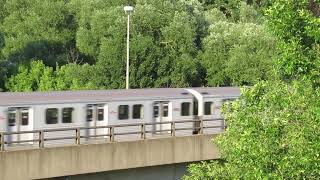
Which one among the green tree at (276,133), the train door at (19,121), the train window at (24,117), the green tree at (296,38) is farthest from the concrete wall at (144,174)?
the green tree at (296,38)

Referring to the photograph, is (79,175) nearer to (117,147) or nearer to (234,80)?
(117,147)

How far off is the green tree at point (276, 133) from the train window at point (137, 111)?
12.8 m

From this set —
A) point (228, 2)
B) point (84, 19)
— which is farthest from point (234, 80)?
point (228, 2)

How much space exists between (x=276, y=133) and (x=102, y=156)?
9.61 metres

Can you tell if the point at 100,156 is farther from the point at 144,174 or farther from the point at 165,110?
the point at 165,110

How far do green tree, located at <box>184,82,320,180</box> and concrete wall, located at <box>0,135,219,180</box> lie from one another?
7494 millimetres

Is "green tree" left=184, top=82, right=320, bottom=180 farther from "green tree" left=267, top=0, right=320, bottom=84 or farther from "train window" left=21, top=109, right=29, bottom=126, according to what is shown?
"train window" left=21, top=109, right=29, bottom=126

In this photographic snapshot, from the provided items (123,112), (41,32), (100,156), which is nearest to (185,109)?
(123,112)

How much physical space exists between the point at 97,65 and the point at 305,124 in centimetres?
3590

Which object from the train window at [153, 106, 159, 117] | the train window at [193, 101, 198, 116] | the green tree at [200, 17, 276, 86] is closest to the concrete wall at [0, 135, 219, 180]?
the train window at [153, 106, 159, 117]

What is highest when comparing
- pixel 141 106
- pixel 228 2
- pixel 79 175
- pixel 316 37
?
pixel 228 2

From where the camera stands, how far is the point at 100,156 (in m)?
20.2

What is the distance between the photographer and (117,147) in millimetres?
20641

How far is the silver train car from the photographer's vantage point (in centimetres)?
2225
